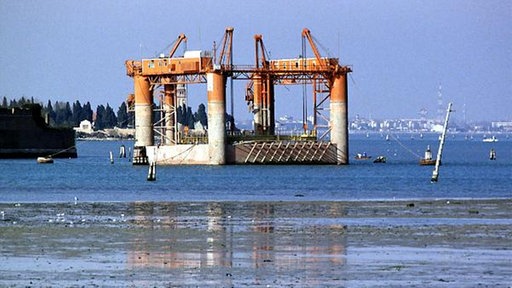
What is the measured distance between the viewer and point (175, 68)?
140375mm

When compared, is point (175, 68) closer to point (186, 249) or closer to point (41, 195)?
point (41, 195)

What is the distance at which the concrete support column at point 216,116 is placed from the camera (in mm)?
136500

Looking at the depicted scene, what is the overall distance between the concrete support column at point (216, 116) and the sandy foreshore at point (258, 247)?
2666 inches

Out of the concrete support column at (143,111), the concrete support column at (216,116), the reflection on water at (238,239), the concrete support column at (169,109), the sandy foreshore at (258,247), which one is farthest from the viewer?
the concrete support column at (169,109)

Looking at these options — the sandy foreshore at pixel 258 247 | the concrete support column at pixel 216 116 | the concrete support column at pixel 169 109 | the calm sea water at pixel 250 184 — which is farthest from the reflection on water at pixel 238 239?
the concrete support column at pixel 169 109

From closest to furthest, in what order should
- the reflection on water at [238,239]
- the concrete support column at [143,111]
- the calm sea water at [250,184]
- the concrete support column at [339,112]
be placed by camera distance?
the reflection on water at [238,239]
the calm sea water at [250,184]
the concrete support column at [339,112]
the concrete support column at [143,111]

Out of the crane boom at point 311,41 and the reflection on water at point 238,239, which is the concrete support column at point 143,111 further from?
the reflection on water at point 238,239

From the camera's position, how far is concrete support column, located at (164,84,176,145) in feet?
487

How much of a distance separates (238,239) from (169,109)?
101m

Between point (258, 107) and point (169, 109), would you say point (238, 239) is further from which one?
point (258, 107)

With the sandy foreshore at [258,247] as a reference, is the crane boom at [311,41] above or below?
above

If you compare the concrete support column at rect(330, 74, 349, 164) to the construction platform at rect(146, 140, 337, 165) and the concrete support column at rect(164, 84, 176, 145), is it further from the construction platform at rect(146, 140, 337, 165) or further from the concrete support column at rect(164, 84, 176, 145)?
the concrete support column at rect(164, 84, 176, 145)

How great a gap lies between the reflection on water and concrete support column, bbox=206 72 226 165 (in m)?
66.8

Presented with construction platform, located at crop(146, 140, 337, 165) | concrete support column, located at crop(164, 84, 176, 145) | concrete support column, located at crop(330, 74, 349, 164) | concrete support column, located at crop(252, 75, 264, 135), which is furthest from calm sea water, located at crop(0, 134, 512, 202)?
concrete support column, located at crop(252, 75, 264, 135)
